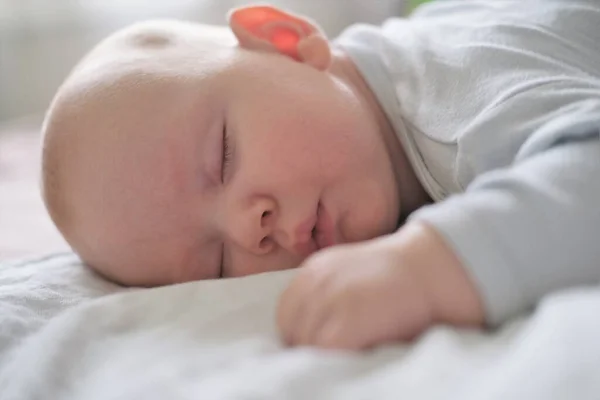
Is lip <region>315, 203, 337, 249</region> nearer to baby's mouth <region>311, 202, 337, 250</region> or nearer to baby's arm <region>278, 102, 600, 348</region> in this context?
baby's mouth <region>311, 202, 337, 250</region>

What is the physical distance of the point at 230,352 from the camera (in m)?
0.58

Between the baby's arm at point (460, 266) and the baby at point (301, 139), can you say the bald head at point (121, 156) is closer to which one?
the baby at point (301, 139)

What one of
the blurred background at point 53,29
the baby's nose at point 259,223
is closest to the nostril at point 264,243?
the baby's nose at point 259,223

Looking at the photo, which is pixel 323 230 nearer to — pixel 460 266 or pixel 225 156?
pixel 225 156

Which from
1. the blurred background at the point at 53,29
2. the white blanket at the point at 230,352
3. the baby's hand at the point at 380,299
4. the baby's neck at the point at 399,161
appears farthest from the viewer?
the blurred background at the point at 53,29

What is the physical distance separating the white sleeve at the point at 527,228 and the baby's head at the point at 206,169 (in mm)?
206

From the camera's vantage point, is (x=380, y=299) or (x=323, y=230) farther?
(x=323, y=230)

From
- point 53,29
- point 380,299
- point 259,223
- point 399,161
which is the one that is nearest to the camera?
point 380,299

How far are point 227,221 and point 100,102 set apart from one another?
0.19m

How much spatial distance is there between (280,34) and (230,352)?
50 cm

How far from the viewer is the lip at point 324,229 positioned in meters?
0.80

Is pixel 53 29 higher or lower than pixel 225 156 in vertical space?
lower

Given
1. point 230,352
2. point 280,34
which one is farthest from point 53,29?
point 230,352

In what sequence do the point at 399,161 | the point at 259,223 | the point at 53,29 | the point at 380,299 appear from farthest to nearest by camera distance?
the point at 53,29 < the point at 399,161 < the point at 259,223 < the point at 380,299
